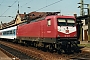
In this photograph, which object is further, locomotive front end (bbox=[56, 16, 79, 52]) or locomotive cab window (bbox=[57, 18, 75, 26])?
locomotive cab window (bbox=[57, 18, 75, 26])

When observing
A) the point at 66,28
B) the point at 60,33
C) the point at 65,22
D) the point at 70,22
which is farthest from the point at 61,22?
the point at 60,33

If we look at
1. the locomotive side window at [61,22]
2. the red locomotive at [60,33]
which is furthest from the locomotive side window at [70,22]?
the locomotive side window at [61,22]

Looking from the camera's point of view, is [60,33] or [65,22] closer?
[60,33]

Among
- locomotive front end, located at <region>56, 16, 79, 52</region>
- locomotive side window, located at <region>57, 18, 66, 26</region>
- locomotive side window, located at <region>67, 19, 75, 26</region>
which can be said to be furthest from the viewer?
locomotive side window, located at <region>67, 19, 75, 26</region>

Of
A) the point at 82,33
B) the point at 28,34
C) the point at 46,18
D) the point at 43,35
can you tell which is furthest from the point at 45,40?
the point at 82,33

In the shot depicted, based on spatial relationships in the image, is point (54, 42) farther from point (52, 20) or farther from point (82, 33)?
point (82, 33)

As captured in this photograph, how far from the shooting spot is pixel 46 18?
18141 millimetres

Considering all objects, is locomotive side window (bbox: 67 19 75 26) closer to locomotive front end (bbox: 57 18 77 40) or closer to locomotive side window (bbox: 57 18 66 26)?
locomotive front end (bbox: 57 18 77 40)

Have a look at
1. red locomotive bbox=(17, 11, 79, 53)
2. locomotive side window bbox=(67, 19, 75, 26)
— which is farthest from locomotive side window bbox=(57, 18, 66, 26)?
locomotive side window bbox=(67, 19, 75, 26)

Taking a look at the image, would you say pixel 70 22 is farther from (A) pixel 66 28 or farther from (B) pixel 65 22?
(A) pixel 66 28

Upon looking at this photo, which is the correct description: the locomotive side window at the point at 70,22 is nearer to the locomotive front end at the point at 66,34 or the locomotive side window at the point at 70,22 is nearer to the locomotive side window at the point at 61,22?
the locomotive front end at the point at 66,34

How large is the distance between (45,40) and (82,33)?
20846mm

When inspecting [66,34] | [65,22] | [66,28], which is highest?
[65,22]

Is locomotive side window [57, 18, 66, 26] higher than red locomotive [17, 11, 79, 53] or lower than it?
higher
